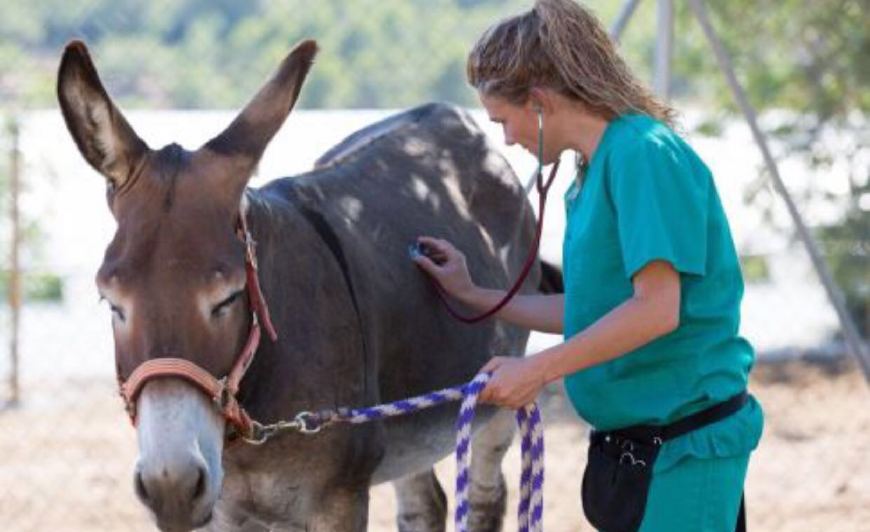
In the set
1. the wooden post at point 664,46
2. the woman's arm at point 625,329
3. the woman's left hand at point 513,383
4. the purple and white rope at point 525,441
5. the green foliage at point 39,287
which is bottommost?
the green foliage at point 39,287

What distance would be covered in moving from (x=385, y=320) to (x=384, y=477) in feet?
1.51

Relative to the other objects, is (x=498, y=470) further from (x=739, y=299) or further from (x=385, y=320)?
(x=739, y=299)

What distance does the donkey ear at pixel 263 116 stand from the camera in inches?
138

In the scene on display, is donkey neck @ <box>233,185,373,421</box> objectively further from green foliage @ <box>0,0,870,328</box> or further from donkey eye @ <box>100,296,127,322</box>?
green foliage @ <box>0,0,870,328</box>

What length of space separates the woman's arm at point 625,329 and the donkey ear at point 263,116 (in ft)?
2.64

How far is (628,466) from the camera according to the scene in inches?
130

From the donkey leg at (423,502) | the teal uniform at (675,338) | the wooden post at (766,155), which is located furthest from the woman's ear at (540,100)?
the wooden post at (766,155)

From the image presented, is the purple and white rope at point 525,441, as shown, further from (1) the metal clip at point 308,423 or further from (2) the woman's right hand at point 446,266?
(2) the woman's right hand at point 446,266

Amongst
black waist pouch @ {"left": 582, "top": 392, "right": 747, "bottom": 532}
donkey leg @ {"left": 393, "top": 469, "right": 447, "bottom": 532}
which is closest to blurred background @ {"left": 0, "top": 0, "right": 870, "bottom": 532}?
donkey leg @ {"left": 393, "top": 469, "right": 447, "bottom": 532}

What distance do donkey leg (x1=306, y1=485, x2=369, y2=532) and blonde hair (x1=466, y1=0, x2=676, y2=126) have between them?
3.76 feet

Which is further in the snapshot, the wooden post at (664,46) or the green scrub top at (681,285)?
the wooden post at (664,46)

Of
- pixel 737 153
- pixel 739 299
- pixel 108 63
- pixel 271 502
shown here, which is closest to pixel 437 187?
pixel 271 502

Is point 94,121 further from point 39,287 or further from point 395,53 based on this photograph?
point 395,53

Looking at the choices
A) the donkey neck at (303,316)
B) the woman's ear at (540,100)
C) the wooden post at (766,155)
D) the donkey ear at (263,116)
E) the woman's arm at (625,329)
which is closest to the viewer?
the woman's arm at (625,329)
